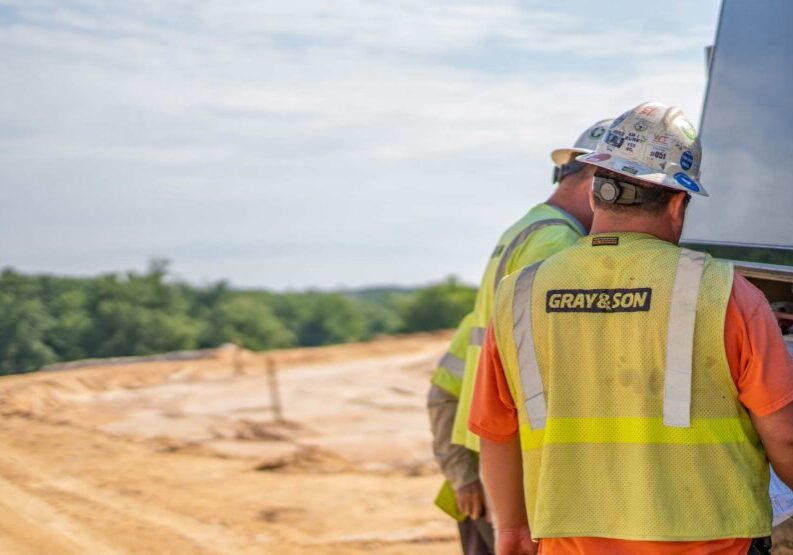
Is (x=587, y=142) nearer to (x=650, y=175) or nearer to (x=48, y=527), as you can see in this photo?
(x=650, y=175)

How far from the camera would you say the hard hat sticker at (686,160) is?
9.26ft

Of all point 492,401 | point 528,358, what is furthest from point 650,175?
point 492,401

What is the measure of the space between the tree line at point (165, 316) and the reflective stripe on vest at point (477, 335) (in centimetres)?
707

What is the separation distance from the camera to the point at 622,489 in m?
2.69

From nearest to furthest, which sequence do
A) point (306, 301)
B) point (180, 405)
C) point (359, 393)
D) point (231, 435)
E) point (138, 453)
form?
point (138, 453) < point (231, 435) < point (180, 405) < point (359, 393) < point (306, 301)

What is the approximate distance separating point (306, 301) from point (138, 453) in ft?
87.5

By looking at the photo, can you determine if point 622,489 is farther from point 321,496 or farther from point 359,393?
point 359,393

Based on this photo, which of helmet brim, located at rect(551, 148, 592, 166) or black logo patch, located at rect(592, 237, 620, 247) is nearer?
black logo patch, located at rect(592, 237, 620, 247)

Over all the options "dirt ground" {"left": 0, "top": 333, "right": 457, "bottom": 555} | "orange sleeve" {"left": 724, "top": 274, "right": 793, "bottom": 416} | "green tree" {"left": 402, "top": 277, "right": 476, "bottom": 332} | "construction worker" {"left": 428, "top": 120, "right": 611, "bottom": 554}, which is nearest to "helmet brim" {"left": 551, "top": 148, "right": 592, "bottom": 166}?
"construction worker" {"left": 428, "top": 120, "right": 611, "bottom": 554}

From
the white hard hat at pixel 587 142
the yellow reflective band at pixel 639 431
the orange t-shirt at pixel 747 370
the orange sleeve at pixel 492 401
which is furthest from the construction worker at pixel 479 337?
the orange t-shirt at pixel 747 370

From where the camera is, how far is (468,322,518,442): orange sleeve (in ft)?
9.81

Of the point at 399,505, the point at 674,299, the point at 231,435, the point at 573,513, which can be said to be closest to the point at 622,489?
the point at 573,513

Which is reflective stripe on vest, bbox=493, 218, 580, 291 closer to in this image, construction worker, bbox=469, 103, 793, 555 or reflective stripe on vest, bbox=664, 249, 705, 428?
construction worker, bbox=469, 103, 793, 555

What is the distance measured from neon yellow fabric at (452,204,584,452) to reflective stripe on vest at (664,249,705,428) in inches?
44.0
